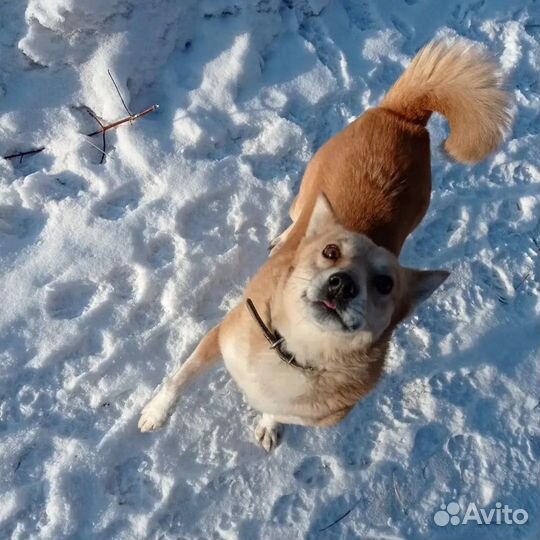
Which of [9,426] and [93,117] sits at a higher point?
[93,117]

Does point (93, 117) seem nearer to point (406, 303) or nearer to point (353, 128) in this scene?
point (353, 128)

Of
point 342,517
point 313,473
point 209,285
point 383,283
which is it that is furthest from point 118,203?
point 342,517

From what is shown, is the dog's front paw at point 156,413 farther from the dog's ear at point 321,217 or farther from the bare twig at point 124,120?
the bare twig at point 124,120

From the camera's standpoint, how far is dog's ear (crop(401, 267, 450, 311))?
3.06 meters

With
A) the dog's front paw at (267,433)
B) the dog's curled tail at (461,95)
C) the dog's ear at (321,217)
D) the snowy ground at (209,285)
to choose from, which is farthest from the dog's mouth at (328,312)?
the dog's curled tail at (461,95)

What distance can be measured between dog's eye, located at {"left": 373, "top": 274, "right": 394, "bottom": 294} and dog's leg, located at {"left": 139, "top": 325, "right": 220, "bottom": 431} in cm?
112

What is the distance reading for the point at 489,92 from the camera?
3396 mm

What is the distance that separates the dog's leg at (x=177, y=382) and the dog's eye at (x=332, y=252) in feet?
3.33

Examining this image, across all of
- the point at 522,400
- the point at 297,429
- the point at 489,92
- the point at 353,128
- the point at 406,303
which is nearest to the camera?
the point at 406,303

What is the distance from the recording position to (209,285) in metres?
4.09

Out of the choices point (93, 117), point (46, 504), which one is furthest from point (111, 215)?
point (46, 504)

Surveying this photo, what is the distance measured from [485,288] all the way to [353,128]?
165 cm

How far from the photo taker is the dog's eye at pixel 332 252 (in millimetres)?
2828

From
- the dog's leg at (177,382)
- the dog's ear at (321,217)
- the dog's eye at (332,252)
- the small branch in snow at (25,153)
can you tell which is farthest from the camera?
the small branch in snow at (25,153)
